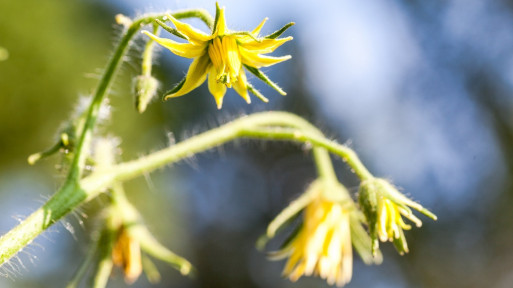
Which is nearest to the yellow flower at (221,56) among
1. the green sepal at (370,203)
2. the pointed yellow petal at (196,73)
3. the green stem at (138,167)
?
the pointed yellow petal at (196,73)

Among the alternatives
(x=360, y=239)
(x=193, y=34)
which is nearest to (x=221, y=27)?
(x=193, y=34)

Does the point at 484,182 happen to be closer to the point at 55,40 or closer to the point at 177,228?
the point at 177,228

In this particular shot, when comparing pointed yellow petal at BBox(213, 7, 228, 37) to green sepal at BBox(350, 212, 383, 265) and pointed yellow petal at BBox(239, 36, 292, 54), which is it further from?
green sepal at BBox(350, 212, 383, 265)

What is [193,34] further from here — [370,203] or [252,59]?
[370,203]

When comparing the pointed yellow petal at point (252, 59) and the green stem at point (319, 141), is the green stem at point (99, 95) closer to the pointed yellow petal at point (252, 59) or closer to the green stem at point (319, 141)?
the pointed yellow petal at point (252, 59)

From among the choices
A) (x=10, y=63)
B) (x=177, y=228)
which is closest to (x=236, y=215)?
(x=177, y=228)

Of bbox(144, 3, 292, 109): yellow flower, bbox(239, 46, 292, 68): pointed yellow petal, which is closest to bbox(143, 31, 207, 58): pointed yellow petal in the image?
bbox(144, 3, 292, 109): yellow flower

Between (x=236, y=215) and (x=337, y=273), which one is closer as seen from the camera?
(x=337, y=273)
